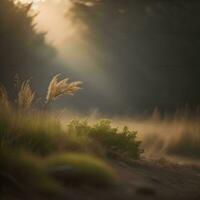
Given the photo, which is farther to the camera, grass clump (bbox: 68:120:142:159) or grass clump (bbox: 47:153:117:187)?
grass clump (bbox: 68:120:142:159)

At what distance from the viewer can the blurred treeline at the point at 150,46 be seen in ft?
101

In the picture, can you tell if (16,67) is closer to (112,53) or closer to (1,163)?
(112,53)

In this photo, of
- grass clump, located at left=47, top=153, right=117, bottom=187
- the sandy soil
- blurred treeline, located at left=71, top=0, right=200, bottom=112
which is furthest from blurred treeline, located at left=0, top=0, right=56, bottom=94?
grass clump, located at left=47, top=153, right=117, bottom=187

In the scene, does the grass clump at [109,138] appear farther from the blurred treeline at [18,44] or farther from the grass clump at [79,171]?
the blurred treeline at [18,44]

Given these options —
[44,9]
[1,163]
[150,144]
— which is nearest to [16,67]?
[150,144]

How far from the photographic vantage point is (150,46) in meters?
32.0

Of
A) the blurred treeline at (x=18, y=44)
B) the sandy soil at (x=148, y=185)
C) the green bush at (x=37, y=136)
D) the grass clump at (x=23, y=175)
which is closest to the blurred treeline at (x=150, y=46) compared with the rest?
the blurred treeline at (x=18, y=44)

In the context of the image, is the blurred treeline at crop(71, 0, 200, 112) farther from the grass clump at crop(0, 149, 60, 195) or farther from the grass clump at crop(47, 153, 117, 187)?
the grass clump at crop(0, 149, 60, 195)

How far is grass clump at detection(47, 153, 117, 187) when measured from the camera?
845 cm

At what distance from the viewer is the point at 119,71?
33156 millimetres

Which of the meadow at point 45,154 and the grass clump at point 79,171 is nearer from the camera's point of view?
the meadow at point 45,154

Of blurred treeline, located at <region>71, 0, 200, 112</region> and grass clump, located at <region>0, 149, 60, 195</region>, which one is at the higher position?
blurred treeline, located at <region>71, 0, 200, 112</region>

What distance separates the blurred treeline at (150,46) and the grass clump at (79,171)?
818 inches

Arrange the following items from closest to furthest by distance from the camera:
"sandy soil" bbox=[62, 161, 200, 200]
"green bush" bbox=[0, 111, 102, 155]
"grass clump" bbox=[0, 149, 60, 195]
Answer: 1. "grass clump" bbox=[0, 149, 60, 195]
2. "sandy soil" bbox=[62, 161, 200, 200]
3. "green bush" bbox=[0, 111, 102, 155]
